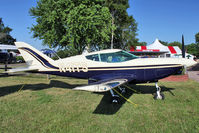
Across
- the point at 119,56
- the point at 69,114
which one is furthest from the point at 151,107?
the point at 69,114

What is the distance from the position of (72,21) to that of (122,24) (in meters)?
21.3

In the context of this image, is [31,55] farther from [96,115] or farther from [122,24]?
[122,24]

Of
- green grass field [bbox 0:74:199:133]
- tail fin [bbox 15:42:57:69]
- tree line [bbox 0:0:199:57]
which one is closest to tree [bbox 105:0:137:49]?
tree line [bbox 0:0:199:57]

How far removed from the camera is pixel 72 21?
40.8 ft

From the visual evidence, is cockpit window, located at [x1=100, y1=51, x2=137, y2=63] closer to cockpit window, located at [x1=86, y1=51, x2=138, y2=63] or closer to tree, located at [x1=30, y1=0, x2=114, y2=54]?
cockpit window, located at [x1=86, y1=51, x2=138, y2=63]

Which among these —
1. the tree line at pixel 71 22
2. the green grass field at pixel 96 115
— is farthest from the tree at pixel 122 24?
the green grass field at pixel 96 115

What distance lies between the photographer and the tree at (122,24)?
96.2 ft

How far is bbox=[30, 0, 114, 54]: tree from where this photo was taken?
12.7 meters

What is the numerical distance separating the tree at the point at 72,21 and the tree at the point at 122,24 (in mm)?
16168

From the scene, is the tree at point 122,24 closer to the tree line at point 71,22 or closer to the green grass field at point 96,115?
the tree line at point 71,22

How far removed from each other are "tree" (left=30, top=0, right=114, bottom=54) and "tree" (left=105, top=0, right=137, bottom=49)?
16.2 m

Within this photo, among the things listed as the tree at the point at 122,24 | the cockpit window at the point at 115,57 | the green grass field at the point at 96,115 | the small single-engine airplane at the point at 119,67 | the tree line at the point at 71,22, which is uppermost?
the tree at the point at 122,24

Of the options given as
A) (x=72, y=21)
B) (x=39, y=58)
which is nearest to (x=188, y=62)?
(x=39, y=58)

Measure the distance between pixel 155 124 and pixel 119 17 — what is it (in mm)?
30043
